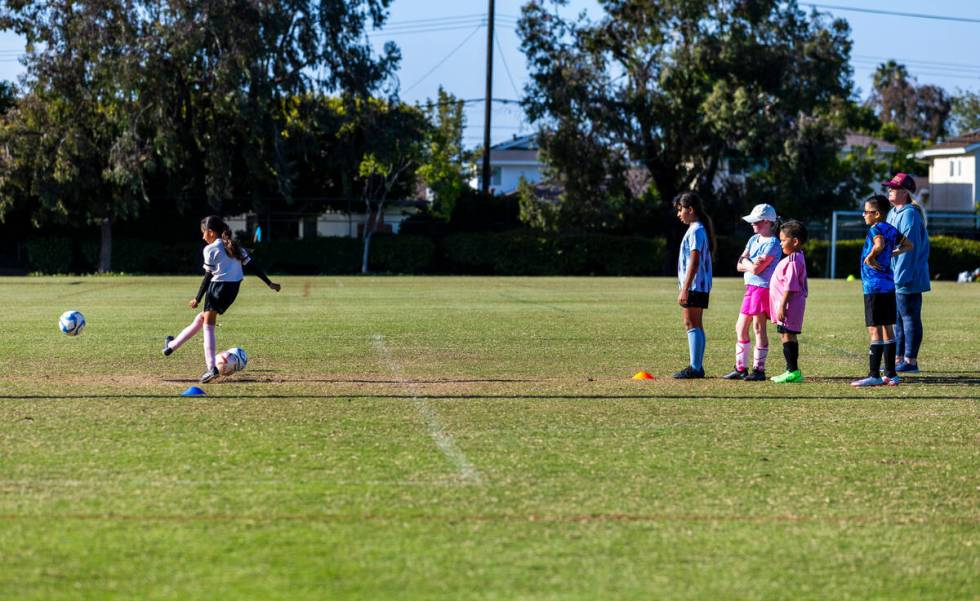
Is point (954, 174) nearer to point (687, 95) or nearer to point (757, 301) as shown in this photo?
point (687, 95)

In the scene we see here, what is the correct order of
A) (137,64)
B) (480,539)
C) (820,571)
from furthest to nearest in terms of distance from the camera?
(137,64), (480,539), (820,571)

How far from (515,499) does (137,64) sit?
37.2 meters

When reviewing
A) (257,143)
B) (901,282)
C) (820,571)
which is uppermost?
(257,143)

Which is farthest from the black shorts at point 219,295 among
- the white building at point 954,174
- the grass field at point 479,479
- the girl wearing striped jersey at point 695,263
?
the white building at point 954,174

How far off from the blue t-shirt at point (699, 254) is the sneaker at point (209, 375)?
4390 millimetres

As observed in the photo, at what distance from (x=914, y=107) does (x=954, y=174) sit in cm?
3134

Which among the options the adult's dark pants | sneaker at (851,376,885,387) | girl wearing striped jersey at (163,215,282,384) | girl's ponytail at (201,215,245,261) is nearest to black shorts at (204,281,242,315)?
girl wearing striped jersey at (163,215,282,384)

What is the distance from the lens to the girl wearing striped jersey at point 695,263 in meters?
11.2

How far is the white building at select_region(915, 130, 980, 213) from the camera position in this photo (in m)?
68.4

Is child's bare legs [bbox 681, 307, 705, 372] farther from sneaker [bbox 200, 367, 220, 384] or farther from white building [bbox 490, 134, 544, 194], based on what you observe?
white building [bbox 490, 134, 544, 194]

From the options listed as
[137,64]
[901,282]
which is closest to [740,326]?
[901,282]

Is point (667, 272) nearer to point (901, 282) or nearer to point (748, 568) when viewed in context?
point (901, 282)

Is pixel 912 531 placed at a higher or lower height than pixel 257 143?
lower

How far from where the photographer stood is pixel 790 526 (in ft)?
18.5
